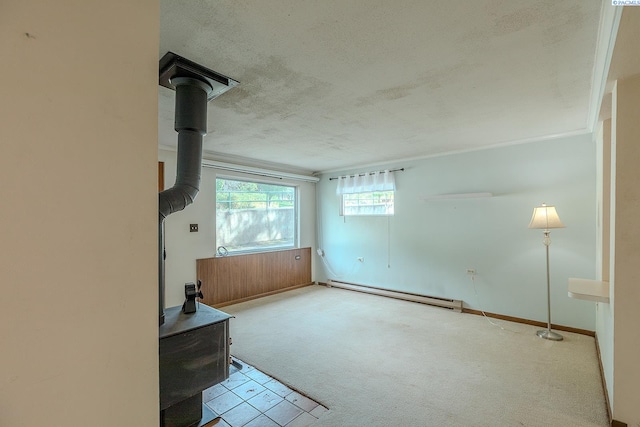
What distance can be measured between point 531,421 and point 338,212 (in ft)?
13.1

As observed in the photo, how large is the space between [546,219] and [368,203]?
256 centimetres

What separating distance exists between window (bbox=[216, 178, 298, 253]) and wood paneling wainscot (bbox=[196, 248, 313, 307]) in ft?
0.64

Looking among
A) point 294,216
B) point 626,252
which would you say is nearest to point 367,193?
point 294,216

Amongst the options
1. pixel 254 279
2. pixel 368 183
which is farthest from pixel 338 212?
pixel 254 279

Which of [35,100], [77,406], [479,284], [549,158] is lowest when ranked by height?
[479,284]

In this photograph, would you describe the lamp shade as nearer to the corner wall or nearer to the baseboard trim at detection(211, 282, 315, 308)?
the corner wall

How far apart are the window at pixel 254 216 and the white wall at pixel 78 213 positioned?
3.55 m

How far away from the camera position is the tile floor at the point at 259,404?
1.87 metres

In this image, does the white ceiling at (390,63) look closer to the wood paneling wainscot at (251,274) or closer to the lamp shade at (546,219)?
the lamp shade at (546,219)

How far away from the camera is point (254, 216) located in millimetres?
4879

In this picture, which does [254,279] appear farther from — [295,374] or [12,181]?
[12,181]

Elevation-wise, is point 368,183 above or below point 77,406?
above

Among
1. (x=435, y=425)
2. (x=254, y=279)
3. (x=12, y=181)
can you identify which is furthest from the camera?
(x=254, y=279)

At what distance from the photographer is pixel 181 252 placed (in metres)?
3.91
